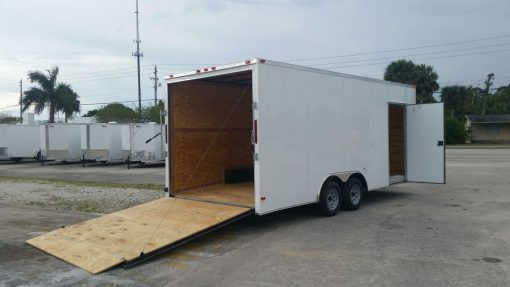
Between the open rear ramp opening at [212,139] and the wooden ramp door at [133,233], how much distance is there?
0.76 meters

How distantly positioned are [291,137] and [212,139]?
2897mm

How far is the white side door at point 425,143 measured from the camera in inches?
428

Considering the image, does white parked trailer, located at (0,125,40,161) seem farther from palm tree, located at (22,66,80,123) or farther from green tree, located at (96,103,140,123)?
green tree, located at (96,103,140,123)

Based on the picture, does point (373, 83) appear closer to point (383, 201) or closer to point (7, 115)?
point (383, 201)

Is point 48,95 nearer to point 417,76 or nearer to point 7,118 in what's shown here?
point 7,118

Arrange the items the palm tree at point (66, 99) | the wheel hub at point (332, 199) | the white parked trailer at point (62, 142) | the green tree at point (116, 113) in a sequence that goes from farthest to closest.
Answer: the green tree at point (116, 113) < the palm tree at point (66, 99) < the white parked trailer at point (62, 142) < the wheel hub at point (332, 199)

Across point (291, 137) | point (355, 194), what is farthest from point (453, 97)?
point (291, 137)

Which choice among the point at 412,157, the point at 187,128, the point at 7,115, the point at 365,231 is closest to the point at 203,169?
the point at 187,128

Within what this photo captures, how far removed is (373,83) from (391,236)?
13.1 feet

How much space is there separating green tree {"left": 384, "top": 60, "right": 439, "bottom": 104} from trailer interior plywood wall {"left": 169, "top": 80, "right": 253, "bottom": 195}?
39.6 m

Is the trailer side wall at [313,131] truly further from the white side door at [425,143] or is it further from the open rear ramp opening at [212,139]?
the white side door at [425,143]

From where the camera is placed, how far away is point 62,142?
87.0ft

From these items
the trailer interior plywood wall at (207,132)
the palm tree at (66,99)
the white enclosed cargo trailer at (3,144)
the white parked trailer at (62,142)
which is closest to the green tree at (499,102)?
the palm tree at (66,99)

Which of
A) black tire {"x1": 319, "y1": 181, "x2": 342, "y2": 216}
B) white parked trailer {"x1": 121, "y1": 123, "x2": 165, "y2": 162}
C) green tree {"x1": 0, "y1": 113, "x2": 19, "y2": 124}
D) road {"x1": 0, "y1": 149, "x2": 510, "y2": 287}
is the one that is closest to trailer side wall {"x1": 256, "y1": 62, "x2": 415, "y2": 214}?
black tire {"x1": 319, "y1": 181, "x2": 342, "y2": 216}
